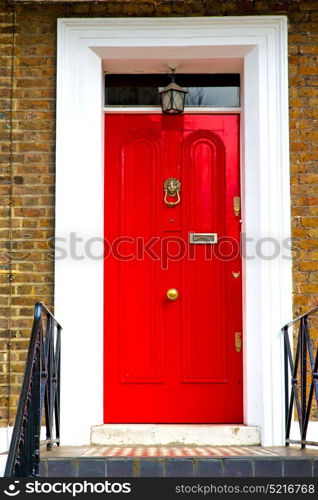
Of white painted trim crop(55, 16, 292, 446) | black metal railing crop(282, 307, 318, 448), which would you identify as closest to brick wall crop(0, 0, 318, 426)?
white painted trim crop(55, 16, 292, 446)

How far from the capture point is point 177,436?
18.6 ft

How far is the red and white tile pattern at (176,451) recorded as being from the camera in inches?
190

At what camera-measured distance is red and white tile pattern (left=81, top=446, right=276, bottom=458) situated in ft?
15.8

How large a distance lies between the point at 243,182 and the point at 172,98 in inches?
31.5

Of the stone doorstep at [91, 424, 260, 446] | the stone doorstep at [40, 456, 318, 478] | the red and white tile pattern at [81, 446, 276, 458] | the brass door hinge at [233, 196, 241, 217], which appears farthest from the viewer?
the brass door hinge at [233, 196, 241, 217]

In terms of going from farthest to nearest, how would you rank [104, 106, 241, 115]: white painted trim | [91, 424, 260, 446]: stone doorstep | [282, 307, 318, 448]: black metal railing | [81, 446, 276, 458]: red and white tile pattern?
[104, 106, 241, 115]: white painted trim → [91, 424, 260, 446]: stone doorstep → [282, 307, 318, 448]: black metal railing → [81, 446, 276, 458]: red and white tile pattern

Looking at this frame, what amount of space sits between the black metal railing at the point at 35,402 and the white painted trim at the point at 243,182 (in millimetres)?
275

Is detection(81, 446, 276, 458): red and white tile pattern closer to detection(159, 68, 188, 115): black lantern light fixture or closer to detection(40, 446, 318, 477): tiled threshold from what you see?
detection(40, 446, 318, 477): tiled threshold

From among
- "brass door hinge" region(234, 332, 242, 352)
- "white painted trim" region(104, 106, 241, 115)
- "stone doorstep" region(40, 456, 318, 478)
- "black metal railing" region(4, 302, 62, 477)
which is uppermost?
"white painted trim" region(104, 106, 241, 115)

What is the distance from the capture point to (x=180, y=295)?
239 inches

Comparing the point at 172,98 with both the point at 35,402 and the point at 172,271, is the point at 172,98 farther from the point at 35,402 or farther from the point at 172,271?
the point at 35,402

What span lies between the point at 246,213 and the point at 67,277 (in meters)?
1.34

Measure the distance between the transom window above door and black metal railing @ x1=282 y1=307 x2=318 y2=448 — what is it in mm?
1792

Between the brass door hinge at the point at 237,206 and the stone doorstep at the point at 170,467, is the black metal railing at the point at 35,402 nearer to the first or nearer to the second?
the stone doorstep at the point at 170,467
